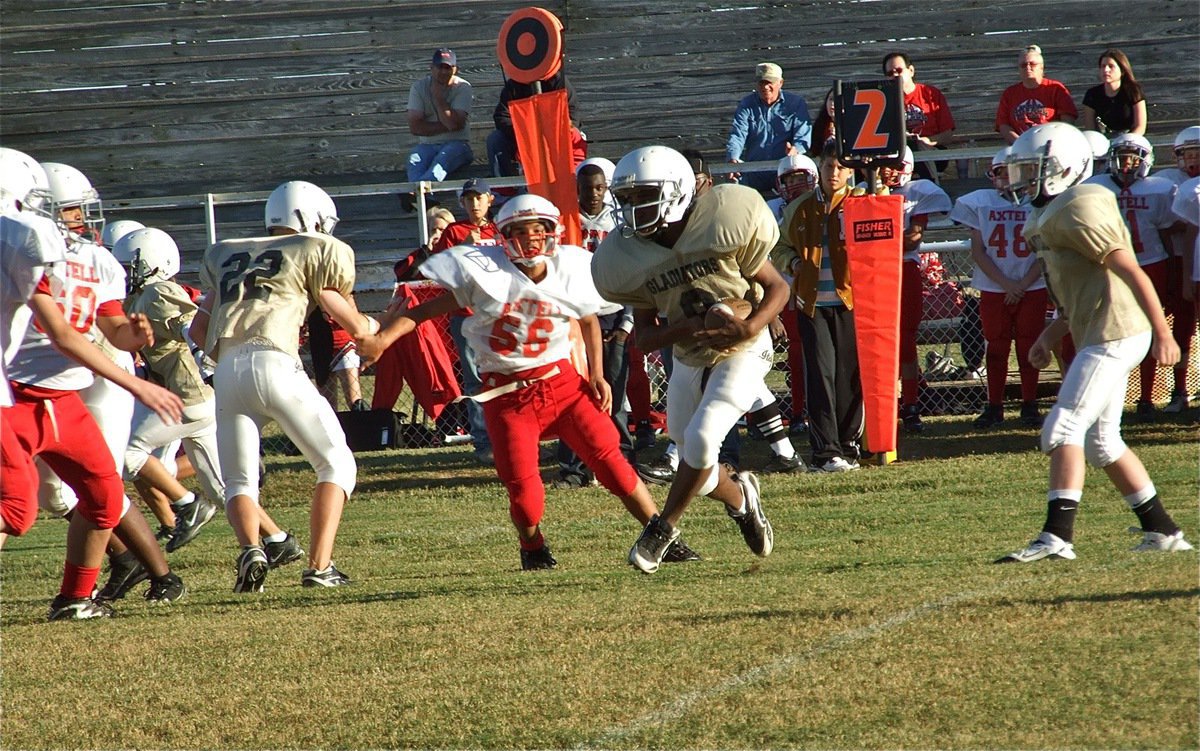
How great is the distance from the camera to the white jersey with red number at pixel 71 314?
580cm

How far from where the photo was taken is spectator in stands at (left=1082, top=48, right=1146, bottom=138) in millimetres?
11375

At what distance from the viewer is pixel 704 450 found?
19.8 feet

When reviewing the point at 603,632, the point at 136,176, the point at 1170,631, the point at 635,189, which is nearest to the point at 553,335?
the point at 635,189

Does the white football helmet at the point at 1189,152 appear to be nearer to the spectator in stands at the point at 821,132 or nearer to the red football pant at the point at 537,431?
the spectator in stands at the point at 821,132

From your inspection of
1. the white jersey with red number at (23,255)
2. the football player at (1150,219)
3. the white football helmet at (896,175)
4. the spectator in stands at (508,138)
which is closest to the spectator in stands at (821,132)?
the white football helmet at (896,175)

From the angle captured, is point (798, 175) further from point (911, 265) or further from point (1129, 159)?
point (1129, 159)

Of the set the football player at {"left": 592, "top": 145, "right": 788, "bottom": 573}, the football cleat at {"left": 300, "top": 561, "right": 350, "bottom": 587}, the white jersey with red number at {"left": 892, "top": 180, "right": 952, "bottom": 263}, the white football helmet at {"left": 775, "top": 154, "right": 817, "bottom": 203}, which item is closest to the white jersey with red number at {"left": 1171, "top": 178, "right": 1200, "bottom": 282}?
the white jersey with red number at {"left": 892, "top": 180, "right": 952, "bottom": 263}

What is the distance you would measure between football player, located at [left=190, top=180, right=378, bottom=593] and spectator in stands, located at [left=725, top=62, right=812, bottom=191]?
6.42 m

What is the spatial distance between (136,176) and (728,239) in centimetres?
1118

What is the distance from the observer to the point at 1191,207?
353 inches

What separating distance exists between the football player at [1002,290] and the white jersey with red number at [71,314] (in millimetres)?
5711

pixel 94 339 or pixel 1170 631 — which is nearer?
pixel 1170 631

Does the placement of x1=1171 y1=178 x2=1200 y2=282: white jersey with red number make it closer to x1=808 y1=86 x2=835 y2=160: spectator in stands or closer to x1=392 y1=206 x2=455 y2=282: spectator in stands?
x1=808 y1=86 x2=835 y2=160: spectator in stands

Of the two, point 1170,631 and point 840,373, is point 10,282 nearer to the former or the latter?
point 1170,631
